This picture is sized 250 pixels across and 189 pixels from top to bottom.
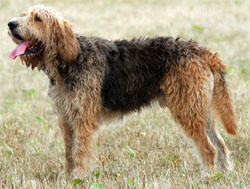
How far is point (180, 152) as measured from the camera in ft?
21.0

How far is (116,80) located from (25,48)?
1.26 m

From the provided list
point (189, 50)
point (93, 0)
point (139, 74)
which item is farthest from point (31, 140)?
point (93, 0)

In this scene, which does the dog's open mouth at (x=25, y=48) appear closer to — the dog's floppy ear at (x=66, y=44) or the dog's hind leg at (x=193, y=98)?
the dog's floppy ear at (x=66, y=44)

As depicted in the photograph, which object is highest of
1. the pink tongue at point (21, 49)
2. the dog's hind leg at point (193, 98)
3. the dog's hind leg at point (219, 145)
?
the pink tongue at point (21, 49)

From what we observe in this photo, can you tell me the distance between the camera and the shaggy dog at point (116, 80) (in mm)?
5555

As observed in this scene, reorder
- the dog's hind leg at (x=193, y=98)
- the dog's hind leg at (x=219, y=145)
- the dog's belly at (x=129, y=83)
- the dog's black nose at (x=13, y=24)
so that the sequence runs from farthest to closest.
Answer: the dog's hind leg at (x=219, y=145), the dog's belly at (x=129, y=83), the dog's hind leg at (x=193, y=98), the dog's black nose at (x=13, y=24)

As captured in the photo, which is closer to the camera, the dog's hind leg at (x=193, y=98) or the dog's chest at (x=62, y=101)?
the dog's chest at (x=62, y=101)

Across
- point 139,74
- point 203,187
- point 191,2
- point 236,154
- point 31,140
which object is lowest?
point 203,187

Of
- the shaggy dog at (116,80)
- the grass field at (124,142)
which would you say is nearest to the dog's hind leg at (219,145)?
the shaggy dog at (116,80)

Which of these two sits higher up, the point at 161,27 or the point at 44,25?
the point at 161,27

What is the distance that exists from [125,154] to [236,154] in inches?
63.3

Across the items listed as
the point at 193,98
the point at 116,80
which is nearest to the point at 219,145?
the point at 193,98

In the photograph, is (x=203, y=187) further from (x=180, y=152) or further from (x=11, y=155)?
(x=11, y=155)

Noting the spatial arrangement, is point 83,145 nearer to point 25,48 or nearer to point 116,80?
point 116,80
